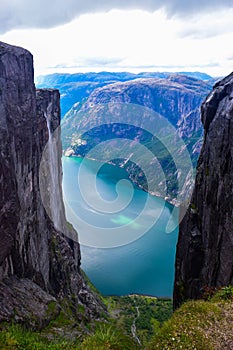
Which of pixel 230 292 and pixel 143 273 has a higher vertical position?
pixel 230 292

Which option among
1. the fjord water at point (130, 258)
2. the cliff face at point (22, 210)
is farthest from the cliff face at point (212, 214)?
the fjord water at point (130, 258)

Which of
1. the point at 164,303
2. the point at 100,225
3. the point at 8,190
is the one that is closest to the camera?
the point at 8,190

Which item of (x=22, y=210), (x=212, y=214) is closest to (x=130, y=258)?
(x=22, y=210)

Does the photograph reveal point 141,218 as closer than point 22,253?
No

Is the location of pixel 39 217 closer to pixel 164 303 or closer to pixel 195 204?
pixel 195 204

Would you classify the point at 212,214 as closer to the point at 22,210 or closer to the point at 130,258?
the point at 22,210

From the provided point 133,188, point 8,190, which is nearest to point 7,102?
point 8,190
